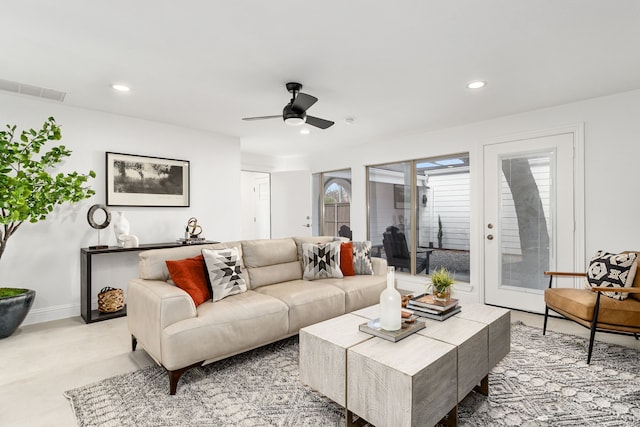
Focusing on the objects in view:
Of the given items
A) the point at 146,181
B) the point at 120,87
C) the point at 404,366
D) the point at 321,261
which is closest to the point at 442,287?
the point at 404,366

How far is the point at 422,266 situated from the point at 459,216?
0.93 m

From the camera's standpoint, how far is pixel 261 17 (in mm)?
1996

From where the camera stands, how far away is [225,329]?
2.29m

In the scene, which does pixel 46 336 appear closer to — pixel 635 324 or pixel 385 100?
pixel 385 100

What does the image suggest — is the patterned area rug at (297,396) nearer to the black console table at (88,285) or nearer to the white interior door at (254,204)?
the black console table at (88,285)

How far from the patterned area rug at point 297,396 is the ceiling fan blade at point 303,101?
6.82 ft

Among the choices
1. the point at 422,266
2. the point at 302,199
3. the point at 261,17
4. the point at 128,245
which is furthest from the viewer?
the point at 302,199

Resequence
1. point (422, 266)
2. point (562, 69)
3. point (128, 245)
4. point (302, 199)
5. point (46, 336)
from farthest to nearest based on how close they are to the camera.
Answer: point (302, 199) → point (422, 266) → point (128, 245) → point (46, 336) → point (562, 69)

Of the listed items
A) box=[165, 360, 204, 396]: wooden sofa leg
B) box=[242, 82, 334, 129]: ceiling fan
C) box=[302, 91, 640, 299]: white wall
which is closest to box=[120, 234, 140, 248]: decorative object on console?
box=[165, 360, 204, 396]: wooden sofa leg

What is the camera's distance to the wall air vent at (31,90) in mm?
2997

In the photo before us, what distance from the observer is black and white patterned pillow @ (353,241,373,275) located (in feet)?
12.0

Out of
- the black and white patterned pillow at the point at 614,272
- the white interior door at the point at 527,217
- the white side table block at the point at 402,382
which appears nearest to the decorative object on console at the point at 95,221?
the white side table block at the point at 402,382

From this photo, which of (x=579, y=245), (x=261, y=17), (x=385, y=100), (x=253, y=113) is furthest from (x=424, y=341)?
(x=253, y=113)

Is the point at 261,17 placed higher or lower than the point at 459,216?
higher
